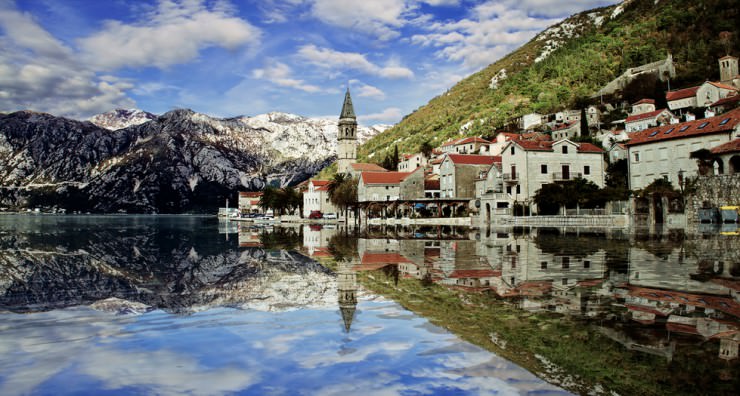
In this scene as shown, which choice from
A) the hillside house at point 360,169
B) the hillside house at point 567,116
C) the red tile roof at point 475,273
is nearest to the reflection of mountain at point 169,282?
the red tile roof at point 475,273

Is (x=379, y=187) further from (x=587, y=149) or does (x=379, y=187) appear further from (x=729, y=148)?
(x=729, y=148)

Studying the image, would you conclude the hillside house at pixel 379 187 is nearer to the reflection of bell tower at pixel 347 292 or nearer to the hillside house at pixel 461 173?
the hillside house at pixel 461 173

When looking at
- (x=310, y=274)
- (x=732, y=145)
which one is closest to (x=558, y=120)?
(x=732, y=145)

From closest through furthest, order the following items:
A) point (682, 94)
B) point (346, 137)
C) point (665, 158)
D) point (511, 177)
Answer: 1. point (665, 158)
2. point (511, 177)
3. point (682, 94)
4. point (346, 137)

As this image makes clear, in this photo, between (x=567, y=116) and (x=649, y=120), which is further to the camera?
(x=567, y=116)

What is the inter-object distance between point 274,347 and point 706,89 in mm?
90716

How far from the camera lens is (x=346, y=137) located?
357 ft

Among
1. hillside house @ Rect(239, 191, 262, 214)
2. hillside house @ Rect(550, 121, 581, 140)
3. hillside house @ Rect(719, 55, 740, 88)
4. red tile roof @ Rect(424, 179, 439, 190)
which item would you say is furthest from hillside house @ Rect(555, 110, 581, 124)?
hillside house @ Rect(239, 191, 262, 214)

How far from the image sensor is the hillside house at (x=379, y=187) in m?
78.8

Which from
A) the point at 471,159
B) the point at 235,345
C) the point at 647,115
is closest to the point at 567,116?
the point at 647,115

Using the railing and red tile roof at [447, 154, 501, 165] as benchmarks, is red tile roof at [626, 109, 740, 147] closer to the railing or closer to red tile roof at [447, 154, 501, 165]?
the railing

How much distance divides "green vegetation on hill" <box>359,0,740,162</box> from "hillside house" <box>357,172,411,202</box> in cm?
3589

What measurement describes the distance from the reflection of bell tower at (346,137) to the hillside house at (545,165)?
51826 mm

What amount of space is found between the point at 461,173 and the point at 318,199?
4074cm
